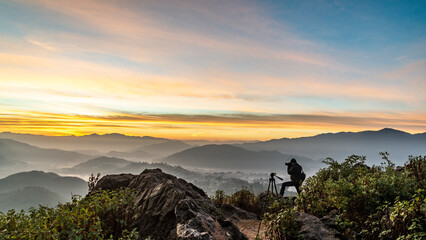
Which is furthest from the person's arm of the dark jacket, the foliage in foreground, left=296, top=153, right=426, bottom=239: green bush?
the foliage in foreground

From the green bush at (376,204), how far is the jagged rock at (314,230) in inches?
15.7

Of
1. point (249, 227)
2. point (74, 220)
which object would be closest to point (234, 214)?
point (249, 227)

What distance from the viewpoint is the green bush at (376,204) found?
5.77 metres

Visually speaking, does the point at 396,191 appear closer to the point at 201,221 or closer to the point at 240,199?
the point at 201,221

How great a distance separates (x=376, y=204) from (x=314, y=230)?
2353mm

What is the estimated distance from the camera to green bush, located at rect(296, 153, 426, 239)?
18.9 ft

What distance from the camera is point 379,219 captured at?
6.57 meters

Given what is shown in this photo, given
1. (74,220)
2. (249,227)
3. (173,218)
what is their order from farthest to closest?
(249,227), (173,218), (74,220)

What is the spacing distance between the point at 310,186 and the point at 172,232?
6830 mm

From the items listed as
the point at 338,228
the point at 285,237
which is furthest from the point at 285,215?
the point at 338,228

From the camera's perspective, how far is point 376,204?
24.2 feet

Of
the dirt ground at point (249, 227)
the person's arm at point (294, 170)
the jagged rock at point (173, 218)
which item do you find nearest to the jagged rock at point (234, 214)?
the dirt ground at point (249, 227)

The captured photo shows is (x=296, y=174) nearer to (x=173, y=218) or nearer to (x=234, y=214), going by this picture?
(x=234, y=214)

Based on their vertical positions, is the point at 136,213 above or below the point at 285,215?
below
